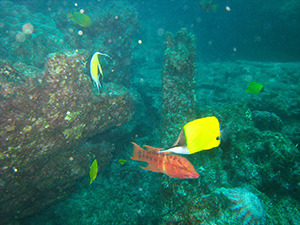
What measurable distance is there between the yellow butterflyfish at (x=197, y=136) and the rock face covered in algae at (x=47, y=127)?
8.91 ft

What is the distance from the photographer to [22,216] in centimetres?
353

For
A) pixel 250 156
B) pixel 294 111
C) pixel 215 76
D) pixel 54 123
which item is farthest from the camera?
pixel 215 76

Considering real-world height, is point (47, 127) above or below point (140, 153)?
below

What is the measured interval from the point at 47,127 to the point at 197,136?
118 inches

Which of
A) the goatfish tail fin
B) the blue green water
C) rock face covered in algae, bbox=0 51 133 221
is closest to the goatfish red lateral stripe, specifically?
the goatfish tail fin

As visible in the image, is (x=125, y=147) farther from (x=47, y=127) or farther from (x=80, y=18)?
(x=80, y=18)

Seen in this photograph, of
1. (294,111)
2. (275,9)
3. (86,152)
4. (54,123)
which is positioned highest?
(275,9)

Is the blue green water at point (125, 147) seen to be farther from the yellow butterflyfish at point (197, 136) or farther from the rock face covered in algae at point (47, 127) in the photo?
the yellow butterflyfish at point (197, 136)

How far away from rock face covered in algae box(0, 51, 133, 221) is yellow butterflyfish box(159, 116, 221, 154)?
2716mm

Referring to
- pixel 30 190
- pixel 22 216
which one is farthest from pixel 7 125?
pixel 22 216

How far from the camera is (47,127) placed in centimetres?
300

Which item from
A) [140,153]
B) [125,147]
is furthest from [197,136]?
[125,147]

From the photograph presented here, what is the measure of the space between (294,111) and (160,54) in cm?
1235

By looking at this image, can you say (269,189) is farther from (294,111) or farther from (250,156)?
(294,111)
